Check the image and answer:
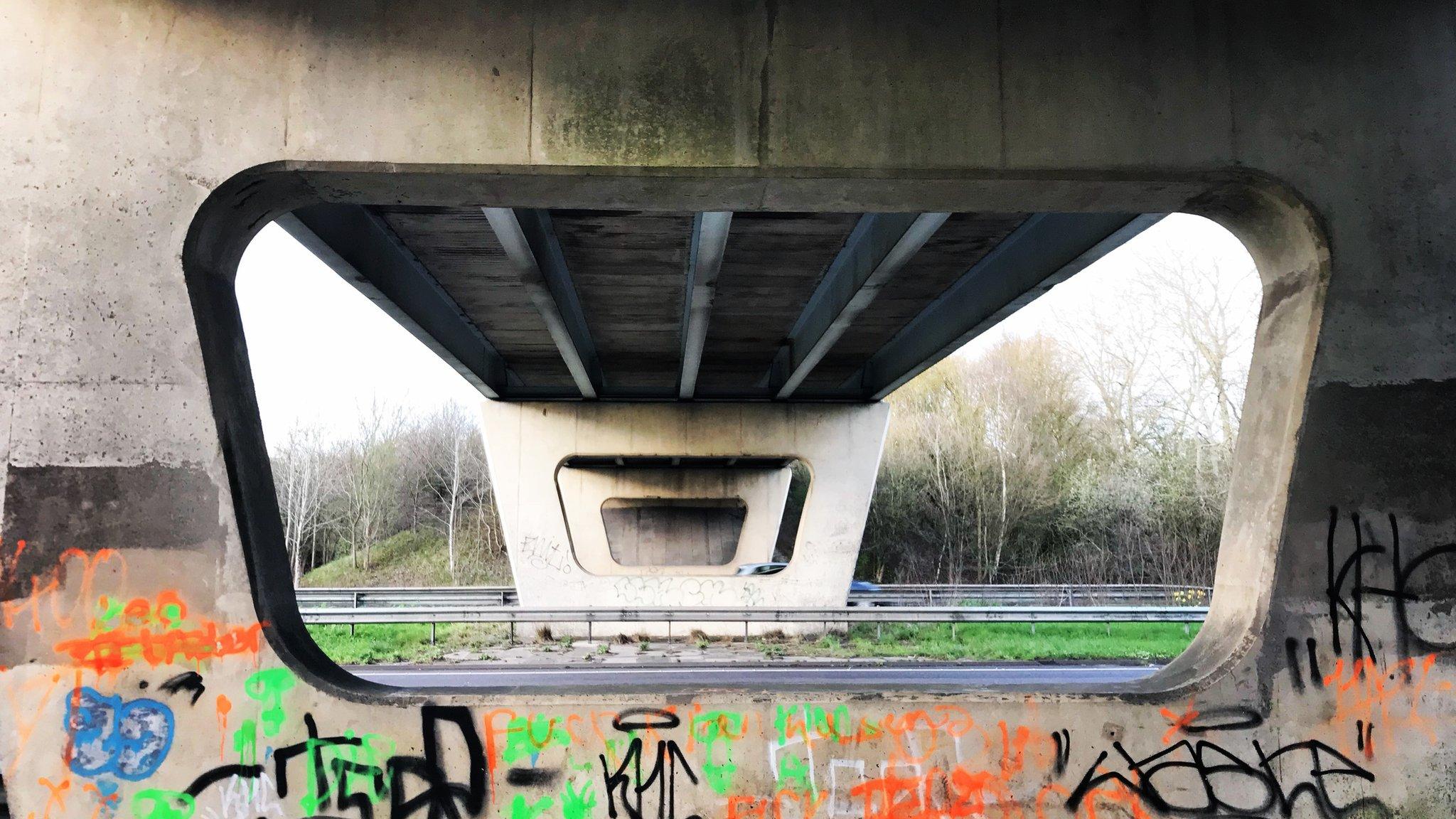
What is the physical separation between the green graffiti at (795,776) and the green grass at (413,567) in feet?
158

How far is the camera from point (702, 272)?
36.5 ft

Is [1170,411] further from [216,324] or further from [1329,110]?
[216,324]

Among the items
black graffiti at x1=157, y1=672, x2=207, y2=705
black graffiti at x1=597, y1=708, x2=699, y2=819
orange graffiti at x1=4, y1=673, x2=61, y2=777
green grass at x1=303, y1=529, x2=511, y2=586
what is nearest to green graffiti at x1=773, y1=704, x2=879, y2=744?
black graffiti at x1=597, y1=708, x2=699, y2=819

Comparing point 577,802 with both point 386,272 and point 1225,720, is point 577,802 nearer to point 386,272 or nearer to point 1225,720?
point 1225,720

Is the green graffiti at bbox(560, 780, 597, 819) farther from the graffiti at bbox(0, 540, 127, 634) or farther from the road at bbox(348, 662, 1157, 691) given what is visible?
the road at bbox(348, 662, 1157, 691)

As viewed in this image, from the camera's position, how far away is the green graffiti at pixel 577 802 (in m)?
5.19

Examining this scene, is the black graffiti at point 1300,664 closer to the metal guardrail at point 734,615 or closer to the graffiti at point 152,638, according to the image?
the graffiti at point 152,638

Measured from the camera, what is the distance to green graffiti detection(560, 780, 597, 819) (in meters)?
5.19

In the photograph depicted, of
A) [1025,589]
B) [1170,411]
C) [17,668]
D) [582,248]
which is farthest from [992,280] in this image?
[1170,411]

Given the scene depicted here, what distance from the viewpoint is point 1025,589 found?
31.2m

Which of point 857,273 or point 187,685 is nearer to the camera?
point 187,685

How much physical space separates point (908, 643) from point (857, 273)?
994 centimetres

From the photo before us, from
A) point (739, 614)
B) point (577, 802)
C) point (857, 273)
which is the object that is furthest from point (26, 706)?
point (739, 614)

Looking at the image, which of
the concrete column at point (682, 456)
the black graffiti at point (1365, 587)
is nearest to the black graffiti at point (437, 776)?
the black graffiti at point (1365, 587)
